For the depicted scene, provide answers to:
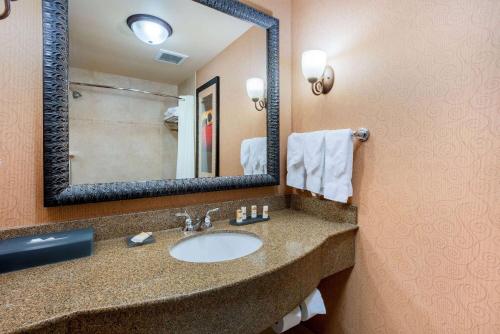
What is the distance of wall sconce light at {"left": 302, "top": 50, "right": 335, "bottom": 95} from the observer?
1.24 meters

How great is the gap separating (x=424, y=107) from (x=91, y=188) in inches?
53.7

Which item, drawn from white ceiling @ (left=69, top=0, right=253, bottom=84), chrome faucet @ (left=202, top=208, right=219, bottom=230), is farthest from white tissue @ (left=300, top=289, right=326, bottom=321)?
white ceiling @ (left=69, top=0, right=253, bottom=84)

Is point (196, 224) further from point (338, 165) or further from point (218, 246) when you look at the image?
point (338, 165)

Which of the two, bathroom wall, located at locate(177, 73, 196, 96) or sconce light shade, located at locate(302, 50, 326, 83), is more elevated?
sconce light shade, located at locate(302, 50, 326, 83)

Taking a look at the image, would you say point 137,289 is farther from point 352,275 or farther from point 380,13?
point 380,13

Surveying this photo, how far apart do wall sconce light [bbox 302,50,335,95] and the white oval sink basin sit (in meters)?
0.87

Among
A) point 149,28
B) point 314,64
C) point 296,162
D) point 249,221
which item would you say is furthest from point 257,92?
point 249,221

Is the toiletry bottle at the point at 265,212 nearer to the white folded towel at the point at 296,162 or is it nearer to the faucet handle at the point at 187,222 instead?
the white folded towel at the point at 296,162

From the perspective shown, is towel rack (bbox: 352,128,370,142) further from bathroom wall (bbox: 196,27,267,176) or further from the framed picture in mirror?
the framed picture in mirror

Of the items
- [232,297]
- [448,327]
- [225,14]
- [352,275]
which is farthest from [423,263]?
[225,14]

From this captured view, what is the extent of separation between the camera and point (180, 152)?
3.93 ft

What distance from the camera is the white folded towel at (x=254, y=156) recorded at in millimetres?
1404

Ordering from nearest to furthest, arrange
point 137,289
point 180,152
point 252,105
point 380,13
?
point 137,289 < point 380,13 < point 180,152 < point 252,105

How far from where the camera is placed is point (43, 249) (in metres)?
0.81
